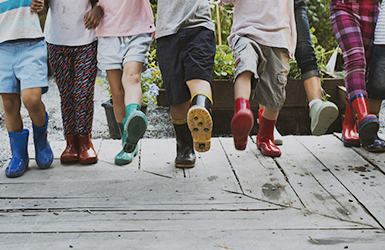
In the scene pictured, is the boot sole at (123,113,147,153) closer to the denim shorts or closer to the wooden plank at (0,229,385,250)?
the wooden plank at (0,229,385,250)

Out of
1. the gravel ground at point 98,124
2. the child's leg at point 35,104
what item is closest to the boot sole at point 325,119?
the child's leg at point 35,104

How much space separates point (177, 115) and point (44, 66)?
883mm

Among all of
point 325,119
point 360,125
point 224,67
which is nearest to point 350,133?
point 360,125

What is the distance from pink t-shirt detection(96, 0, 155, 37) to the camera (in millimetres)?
2350

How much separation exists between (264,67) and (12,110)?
5.28 ft

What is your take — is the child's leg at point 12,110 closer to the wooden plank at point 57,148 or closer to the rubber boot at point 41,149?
the rubber boot at point 41,149

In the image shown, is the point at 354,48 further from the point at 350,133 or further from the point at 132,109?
the point at 132,109

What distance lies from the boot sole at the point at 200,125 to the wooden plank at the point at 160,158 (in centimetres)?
51

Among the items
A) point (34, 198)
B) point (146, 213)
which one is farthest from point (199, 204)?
point (34, 198)

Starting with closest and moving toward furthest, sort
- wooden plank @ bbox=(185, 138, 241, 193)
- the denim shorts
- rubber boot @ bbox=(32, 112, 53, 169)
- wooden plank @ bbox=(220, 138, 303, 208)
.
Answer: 1. wooden plank @ bbox=(220, 138, 303, 208)
2. wooden plank @ bbox=(185, 138, 241, 193)
3. rubber boot @ bbox=(32, 112, 53, 169)
4. the denim shorts

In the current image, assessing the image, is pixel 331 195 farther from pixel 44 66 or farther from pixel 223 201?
pixel 44 66

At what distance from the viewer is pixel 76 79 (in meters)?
2.53

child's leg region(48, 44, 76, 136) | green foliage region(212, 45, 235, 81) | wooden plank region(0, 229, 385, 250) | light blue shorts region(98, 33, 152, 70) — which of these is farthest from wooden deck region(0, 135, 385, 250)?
green foliage region(212, 45, 235, 81)

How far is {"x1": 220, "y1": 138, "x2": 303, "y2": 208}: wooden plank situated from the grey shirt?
0.92m
